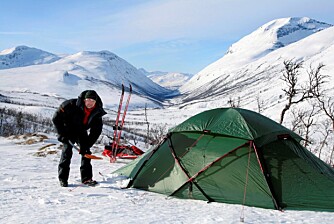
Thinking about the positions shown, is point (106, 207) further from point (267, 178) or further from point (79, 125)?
point (267, 178)

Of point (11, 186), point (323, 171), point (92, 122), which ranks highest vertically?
point (92, 122)

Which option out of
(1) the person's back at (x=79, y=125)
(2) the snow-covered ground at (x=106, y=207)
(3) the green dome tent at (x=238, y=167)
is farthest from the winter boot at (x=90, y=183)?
(3) the green dome tent at (x=238, y=167)

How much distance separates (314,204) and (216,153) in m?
2.01

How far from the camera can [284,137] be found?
663 centimetres

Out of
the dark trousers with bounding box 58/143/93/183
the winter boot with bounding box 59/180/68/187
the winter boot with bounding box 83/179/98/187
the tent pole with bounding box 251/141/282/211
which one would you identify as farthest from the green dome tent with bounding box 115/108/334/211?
the winter boot with bounding box 59/180/68/187

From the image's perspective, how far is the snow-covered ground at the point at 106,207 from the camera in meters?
4.77

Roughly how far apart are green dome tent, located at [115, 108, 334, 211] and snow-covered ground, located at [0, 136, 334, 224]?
29 centimetres

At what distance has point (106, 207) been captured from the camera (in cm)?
531

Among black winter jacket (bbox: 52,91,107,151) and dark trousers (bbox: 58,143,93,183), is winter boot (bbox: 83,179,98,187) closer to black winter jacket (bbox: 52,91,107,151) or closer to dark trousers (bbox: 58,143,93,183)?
dark trousers (bbox: 58,143,93,183)

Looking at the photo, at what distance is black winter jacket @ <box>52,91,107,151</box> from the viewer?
21.6ft

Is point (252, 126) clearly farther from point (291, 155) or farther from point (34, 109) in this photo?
point (34, 109)

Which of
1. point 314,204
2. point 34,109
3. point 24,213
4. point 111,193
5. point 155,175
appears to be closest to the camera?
point 24,213

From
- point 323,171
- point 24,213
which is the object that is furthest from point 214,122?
point 24,213

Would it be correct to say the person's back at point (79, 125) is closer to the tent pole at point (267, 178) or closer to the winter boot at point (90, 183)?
the winter boot at point (90, 183)
